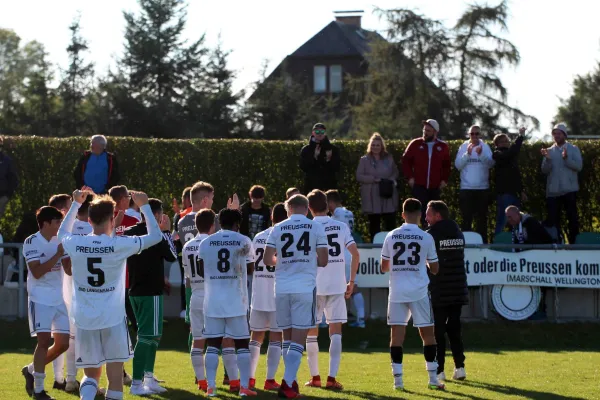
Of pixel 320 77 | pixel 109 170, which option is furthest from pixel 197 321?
pixel 320 77

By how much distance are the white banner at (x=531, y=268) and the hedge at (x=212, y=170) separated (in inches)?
135

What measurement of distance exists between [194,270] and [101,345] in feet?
7.68

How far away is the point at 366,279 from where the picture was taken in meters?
17.5

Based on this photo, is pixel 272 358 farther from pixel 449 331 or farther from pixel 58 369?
pixel 58 369

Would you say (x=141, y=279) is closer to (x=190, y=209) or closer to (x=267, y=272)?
(x=267, y=272)

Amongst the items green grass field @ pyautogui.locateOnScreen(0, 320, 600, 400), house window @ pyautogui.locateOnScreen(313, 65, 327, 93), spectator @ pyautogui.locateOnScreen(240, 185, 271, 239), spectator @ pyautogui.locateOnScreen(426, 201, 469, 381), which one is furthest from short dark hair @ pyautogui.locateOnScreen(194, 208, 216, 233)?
house window @ pyautogui.locateOnScreen(313, 65, 327, 93)

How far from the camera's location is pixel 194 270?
11.6 meters

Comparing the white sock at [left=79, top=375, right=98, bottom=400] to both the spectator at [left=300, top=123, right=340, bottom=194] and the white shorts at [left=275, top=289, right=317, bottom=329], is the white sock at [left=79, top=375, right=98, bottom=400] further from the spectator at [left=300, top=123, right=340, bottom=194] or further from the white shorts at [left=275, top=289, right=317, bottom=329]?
the spectator at [left=300, top=123, right=340, bottom=194]

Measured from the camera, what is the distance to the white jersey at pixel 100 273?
365 inches

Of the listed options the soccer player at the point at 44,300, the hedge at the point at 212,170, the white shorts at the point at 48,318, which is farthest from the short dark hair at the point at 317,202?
the hedge at the point at 212,170

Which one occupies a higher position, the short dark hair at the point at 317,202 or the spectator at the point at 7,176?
the spectator at the point at 7,176

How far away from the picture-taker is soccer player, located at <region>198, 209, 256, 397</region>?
435 inches

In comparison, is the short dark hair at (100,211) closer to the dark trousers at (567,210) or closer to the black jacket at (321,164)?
the black jacket at (321,164)

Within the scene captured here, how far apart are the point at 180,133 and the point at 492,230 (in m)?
26.6
